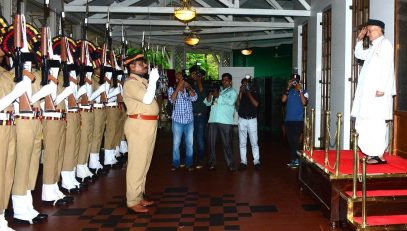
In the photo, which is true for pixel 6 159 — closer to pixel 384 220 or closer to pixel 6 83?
pixel 6 83

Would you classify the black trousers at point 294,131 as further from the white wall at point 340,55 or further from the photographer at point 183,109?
the photographer at point 183,109

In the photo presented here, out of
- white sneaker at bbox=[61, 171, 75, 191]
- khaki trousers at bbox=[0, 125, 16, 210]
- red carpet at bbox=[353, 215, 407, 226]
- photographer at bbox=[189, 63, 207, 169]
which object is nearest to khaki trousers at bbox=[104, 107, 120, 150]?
photographer at bbox=[189, 63, 207, 169]

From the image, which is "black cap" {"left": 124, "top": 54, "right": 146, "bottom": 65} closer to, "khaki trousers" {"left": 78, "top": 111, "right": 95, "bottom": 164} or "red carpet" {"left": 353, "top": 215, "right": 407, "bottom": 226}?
"khaki trousers" {"left": 78, "top": 111, "right": 95, "bottom": 164}

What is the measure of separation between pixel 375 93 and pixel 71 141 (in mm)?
3462

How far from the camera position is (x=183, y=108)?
673 centimetres

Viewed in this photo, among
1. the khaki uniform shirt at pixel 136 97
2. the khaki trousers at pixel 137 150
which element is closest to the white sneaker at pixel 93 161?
the khaki trousers at pixel 137 150

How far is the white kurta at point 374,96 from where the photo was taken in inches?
174

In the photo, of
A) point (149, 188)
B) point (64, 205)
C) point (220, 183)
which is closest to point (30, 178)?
point (64, 205)

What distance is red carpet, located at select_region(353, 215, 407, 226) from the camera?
147 inches

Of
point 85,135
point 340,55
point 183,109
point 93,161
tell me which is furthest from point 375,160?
point 93,161

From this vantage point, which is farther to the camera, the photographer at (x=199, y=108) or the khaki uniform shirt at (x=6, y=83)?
the photographer at (x=199, y=108)

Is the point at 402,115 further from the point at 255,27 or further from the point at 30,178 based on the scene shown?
the point at 255,27

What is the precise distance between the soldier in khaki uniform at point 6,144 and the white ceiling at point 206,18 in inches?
182

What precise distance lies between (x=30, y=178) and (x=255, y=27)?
956cm
